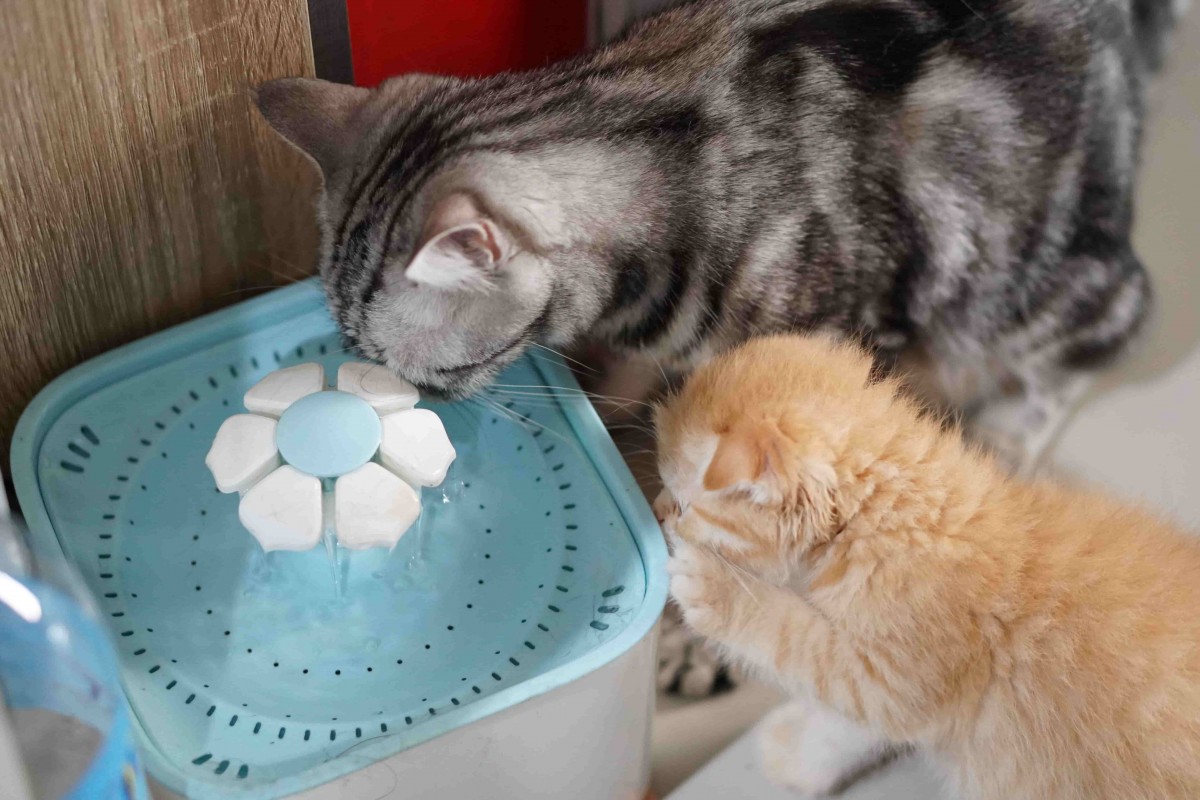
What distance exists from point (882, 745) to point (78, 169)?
2.76 ft

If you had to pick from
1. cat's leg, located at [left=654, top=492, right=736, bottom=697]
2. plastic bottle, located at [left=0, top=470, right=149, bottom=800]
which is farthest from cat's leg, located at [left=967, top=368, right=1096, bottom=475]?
plastic bottle, located at [left=0, top=470, right=149, bottom=800]

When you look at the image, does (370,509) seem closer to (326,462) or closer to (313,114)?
(326,462)

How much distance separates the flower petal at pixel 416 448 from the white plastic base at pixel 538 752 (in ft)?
0.60

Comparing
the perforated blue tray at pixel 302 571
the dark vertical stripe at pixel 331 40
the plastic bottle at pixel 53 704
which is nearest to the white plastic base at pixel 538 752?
the perforated blue tray at pixel 302 571

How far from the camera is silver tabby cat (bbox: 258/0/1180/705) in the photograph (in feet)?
2.78

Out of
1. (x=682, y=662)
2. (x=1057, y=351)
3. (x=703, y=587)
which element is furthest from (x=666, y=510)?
(x=1057, y=351)

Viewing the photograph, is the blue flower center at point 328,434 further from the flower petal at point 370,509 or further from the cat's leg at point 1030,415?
the cat's leg at point 1030,415

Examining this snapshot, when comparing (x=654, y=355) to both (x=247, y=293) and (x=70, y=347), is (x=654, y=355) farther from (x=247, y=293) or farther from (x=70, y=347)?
(x=70, y=347)

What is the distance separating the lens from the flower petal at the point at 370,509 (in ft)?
2.54

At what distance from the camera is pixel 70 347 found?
37.7 inches

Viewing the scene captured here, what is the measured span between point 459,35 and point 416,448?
491 mm

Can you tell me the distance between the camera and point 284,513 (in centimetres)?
77

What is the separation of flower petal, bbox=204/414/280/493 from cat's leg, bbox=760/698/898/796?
533mm

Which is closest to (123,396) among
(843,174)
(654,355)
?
(654,355)
